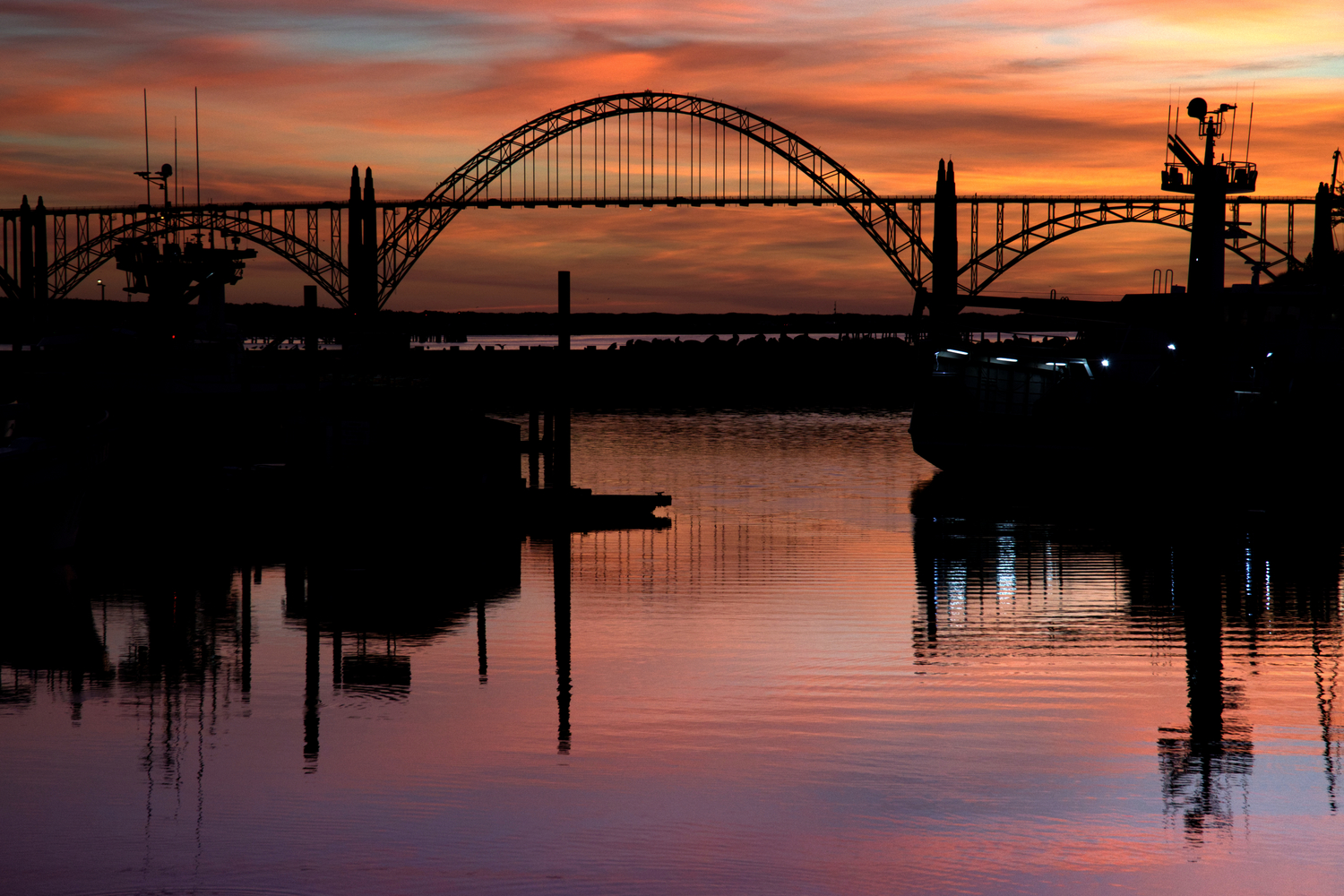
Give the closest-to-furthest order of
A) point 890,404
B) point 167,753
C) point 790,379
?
point 167,753 < point 890,404 < point 790,379

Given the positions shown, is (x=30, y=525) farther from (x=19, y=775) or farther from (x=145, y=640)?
(x=19, y=775)

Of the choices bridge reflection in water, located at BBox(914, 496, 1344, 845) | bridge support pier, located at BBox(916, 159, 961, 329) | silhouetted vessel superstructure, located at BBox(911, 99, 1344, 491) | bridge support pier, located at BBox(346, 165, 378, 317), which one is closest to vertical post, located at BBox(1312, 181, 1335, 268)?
silhouetted vessel superstructure, located at BBox(911, 99, 1344, 491)

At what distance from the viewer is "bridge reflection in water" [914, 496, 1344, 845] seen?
13352mm

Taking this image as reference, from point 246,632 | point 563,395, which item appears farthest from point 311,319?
point 246,632

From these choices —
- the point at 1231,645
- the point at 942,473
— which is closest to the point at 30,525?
the point at 1231,645

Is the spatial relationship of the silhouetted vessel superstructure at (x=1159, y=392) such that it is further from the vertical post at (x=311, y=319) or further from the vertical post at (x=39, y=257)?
the vertical post at (x=39, y=257)

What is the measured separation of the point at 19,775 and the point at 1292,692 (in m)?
12.6

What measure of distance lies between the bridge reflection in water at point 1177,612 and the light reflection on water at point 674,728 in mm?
91

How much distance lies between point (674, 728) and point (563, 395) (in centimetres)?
1792

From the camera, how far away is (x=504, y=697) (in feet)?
51.5

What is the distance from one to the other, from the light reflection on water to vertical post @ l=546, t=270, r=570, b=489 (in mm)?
5278

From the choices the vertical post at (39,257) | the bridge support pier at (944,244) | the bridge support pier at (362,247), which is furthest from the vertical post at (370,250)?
the bridge support pier at (944,244)

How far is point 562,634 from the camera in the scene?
1956cm

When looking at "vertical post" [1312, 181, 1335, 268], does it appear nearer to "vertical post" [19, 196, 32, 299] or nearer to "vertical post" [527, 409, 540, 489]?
"vertical post" [527, 409, 540, 489]
